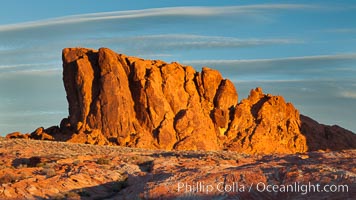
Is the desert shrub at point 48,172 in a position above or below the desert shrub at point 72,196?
above

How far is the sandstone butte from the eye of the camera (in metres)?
92.2

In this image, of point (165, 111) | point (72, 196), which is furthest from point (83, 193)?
point (165, 111)

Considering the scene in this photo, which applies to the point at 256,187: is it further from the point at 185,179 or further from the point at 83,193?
the point at 83,193

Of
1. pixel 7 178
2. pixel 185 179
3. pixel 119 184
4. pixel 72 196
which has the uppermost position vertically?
pixel 185 179

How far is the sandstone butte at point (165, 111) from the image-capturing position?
303ft

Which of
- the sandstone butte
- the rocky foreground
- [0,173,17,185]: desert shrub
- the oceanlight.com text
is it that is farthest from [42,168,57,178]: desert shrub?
the sandstone butte

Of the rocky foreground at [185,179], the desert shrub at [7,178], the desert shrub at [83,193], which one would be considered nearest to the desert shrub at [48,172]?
the rocky foreground at [185,179]

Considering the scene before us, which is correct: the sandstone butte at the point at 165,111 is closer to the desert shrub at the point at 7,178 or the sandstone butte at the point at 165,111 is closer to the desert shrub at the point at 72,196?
the desert shrub at the point at 7,178

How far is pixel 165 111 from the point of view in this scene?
9706 centimetres

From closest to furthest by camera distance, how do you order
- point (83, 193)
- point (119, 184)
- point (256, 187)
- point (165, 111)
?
1. point (256, 187)
2. point (83, 193)
3. point (119, 184)
4. point (165, 111)

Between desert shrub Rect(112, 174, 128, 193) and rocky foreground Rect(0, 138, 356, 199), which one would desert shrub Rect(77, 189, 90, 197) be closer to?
rocky foreground Rect(0, 138, 356, 199)

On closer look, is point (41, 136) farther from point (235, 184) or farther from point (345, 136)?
point (235, 184)

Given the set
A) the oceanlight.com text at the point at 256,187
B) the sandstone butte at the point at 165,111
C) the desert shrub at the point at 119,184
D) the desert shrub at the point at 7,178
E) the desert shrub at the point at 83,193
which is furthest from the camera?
the sandstone butte at the point at 165,111

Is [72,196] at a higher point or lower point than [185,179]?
lower
